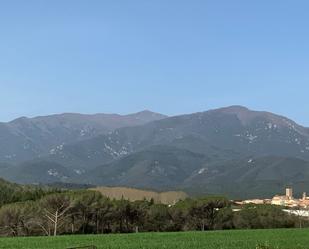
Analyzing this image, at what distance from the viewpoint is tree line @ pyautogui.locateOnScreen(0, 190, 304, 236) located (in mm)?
90938

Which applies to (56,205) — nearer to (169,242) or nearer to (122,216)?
(122,216)

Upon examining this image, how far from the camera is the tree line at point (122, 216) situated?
90938 millimetres

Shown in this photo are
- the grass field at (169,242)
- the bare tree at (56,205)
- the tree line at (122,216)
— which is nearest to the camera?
the grass field at (169,242)

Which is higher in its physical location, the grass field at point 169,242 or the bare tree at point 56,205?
the bare tree at point 56,205

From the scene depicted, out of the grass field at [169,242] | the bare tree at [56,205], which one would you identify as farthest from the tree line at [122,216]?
the grass field at [169,242]

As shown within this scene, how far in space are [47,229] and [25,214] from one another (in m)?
5.34

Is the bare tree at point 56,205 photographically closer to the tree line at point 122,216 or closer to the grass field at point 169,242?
the tree line at point 122,216

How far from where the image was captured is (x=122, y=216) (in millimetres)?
106625

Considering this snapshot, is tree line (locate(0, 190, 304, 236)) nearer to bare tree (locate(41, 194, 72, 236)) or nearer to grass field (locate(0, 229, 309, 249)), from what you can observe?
bare tree (locate(41, 194, 72, 236))

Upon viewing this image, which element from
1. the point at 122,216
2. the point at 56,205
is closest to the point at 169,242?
the point at 56,205

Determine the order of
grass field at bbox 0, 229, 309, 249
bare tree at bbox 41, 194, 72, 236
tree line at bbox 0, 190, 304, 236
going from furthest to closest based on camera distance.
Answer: tree line at bbox 0, 190, 304, 236 < bare tree at bbox 41, 194, 72, 236 < grass field at bbox 0, 229, 309, 249

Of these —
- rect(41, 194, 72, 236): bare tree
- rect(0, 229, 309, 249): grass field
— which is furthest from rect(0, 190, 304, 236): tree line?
rect(0, 229, 309, 249): grass field

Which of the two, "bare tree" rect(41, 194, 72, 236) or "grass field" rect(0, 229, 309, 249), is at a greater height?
"bare tree" rect(41, 194, 72, 236)

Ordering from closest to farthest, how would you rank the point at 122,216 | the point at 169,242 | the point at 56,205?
1. the point at 169,242
2. the point at 56,205
3. the point at 122,216
